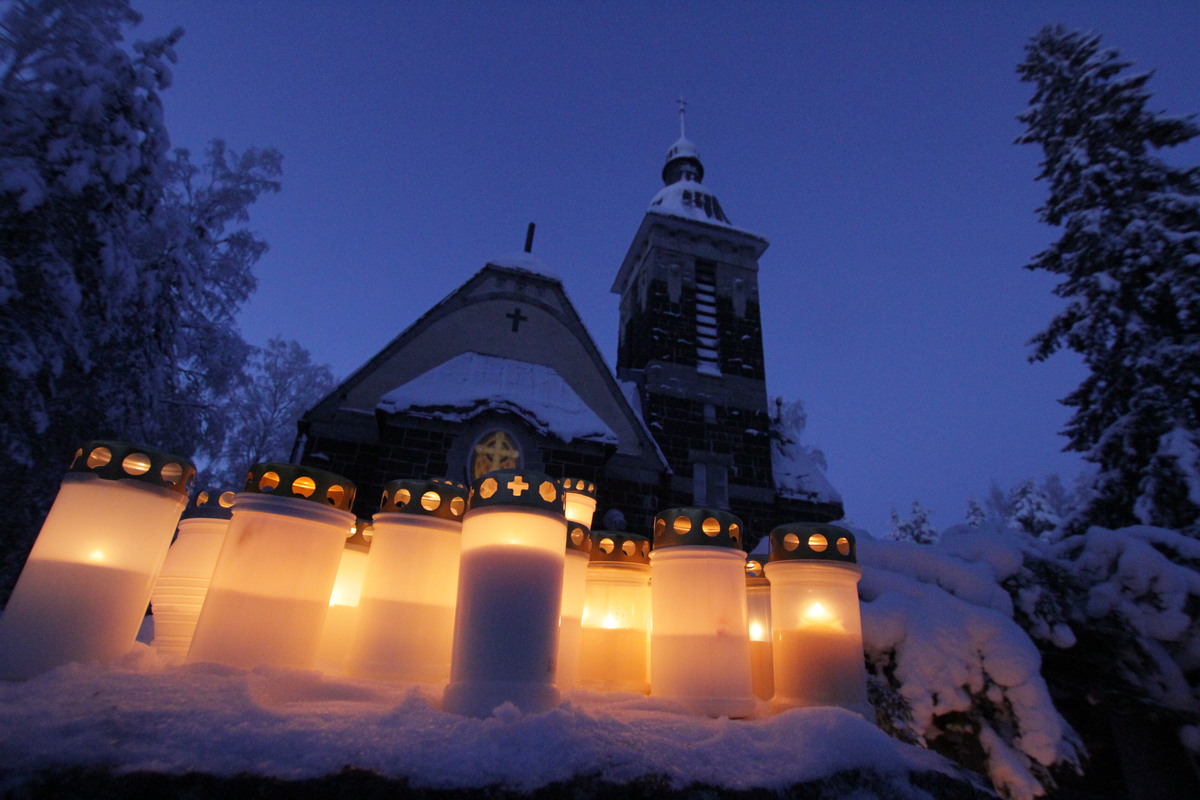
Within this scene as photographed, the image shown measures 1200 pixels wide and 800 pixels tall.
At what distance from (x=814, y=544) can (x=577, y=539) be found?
1.10m

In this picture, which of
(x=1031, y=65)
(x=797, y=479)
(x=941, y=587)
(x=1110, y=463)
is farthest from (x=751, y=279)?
(x=941, y=587)

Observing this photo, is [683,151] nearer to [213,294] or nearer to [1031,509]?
[213,294]

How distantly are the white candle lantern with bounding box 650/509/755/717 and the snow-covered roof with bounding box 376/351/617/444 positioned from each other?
6182mm

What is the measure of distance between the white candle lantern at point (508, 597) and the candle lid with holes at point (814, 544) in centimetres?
113

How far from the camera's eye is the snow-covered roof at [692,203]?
55.2 feet

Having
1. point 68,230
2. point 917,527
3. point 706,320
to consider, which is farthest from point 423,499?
point 917,527

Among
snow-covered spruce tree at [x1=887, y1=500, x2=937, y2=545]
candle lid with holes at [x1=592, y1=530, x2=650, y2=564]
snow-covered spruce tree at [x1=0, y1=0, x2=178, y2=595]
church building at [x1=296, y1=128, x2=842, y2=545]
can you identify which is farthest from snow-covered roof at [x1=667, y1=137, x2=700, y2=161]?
snow-covered spruce tree at [x1=887, y1=500, x2=937, y2=545]

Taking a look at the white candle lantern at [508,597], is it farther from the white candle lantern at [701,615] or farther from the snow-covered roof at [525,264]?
the snow-covered roof at [525,264]

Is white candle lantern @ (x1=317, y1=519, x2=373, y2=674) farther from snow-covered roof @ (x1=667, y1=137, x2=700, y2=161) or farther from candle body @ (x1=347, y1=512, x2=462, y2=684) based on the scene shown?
snow-covered roof @ (x1=667, y1=137, x2=700, y2=161)

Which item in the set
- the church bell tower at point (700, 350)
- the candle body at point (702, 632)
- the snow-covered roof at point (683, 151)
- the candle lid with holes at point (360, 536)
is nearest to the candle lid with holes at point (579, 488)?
the candle body at point (702, 632)

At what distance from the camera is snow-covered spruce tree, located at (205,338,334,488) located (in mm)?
20750

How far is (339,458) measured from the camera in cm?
896

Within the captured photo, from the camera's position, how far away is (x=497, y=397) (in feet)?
28.7

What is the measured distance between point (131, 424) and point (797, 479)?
13643 millimetres
